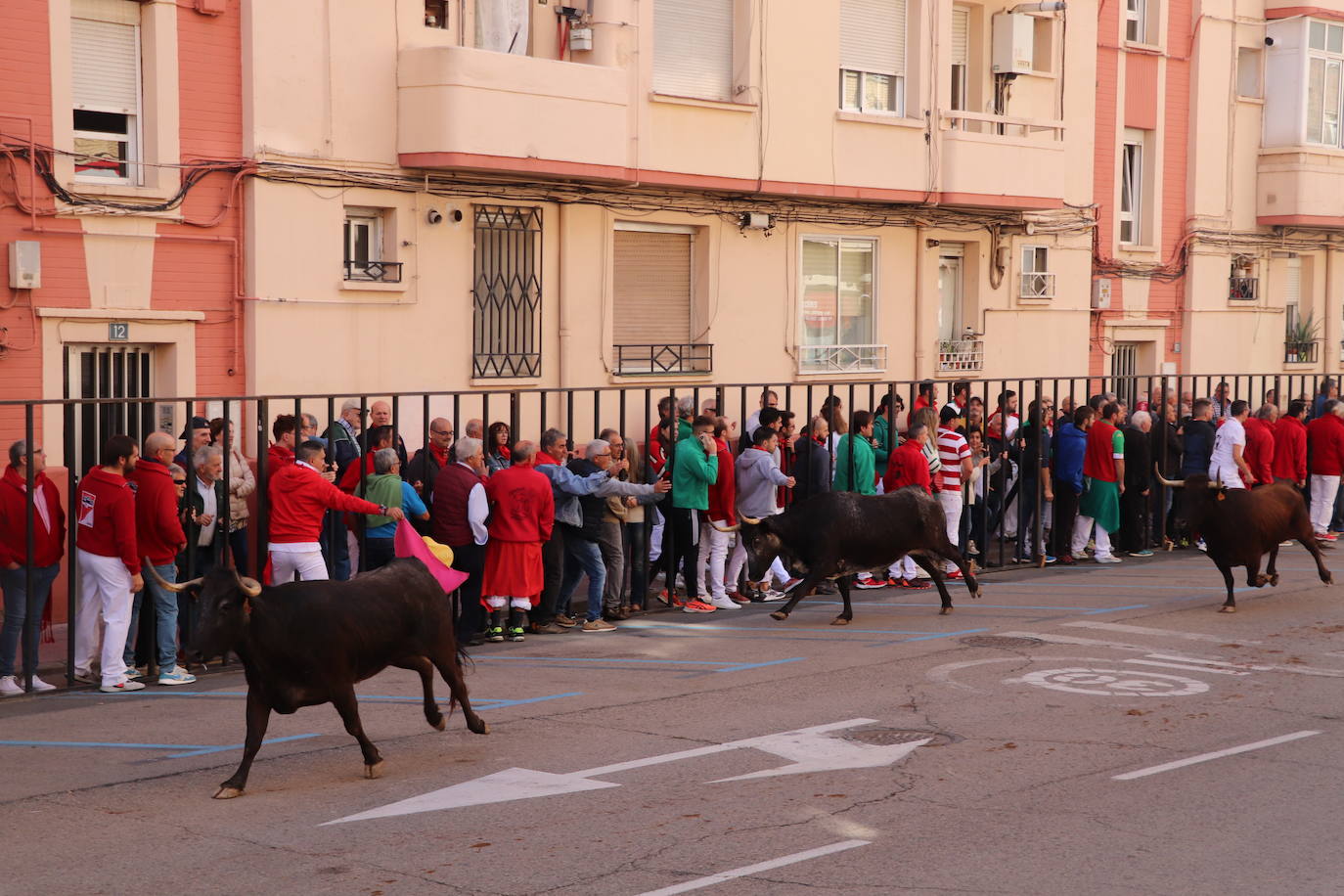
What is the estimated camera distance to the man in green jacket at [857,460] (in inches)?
680

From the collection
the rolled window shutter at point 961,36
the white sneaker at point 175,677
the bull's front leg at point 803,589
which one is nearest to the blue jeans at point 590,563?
the bull's front leg at point 803,589

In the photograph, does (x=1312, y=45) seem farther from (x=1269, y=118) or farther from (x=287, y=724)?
(x=287, y=724)

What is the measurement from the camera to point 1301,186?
30.0m

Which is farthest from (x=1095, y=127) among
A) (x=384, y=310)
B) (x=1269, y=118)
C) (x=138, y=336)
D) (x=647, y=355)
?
(x=138, y=336)

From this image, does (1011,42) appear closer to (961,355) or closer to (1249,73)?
(961,355)

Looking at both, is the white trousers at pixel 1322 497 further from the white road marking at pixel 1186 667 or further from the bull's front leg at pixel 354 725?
the bull's front leg at pixel 354 725

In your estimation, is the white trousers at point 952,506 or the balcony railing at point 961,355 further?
the balcony railing at point 961,355

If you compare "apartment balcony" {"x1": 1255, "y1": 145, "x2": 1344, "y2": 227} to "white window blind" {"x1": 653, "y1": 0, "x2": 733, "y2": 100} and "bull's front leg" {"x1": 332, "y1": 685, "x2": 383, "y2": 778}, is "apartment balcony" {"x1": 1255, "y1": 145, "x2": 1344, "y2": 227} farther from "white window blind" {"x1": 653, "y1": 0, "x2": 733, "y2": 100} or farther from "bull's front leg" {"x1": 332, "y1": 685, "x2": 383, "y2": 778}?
"bull's front leg" {"x1": 332, "y1": 685, "x2": 383, "y2": 778}

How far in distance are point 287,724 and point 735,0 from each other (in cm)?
1403

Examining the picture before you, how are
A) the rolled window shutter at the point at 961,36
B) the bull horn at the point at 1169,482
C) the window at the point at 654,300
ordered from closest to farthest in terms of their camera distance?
the bull horn at the point at 1169,482 → the window at the point at 654,300 → the rolled window shutter at the point at 961,36

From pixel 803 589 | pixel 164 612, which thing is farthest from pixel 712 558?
pixel 164 612

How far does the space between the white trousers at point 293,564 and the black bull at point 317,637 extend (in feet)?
9.19

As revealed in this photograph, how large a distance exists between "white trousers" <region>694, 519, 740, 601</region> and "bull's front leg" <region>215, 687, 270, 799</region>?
7411 millimetres

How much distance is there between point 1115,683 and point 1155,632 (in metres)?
2.60
